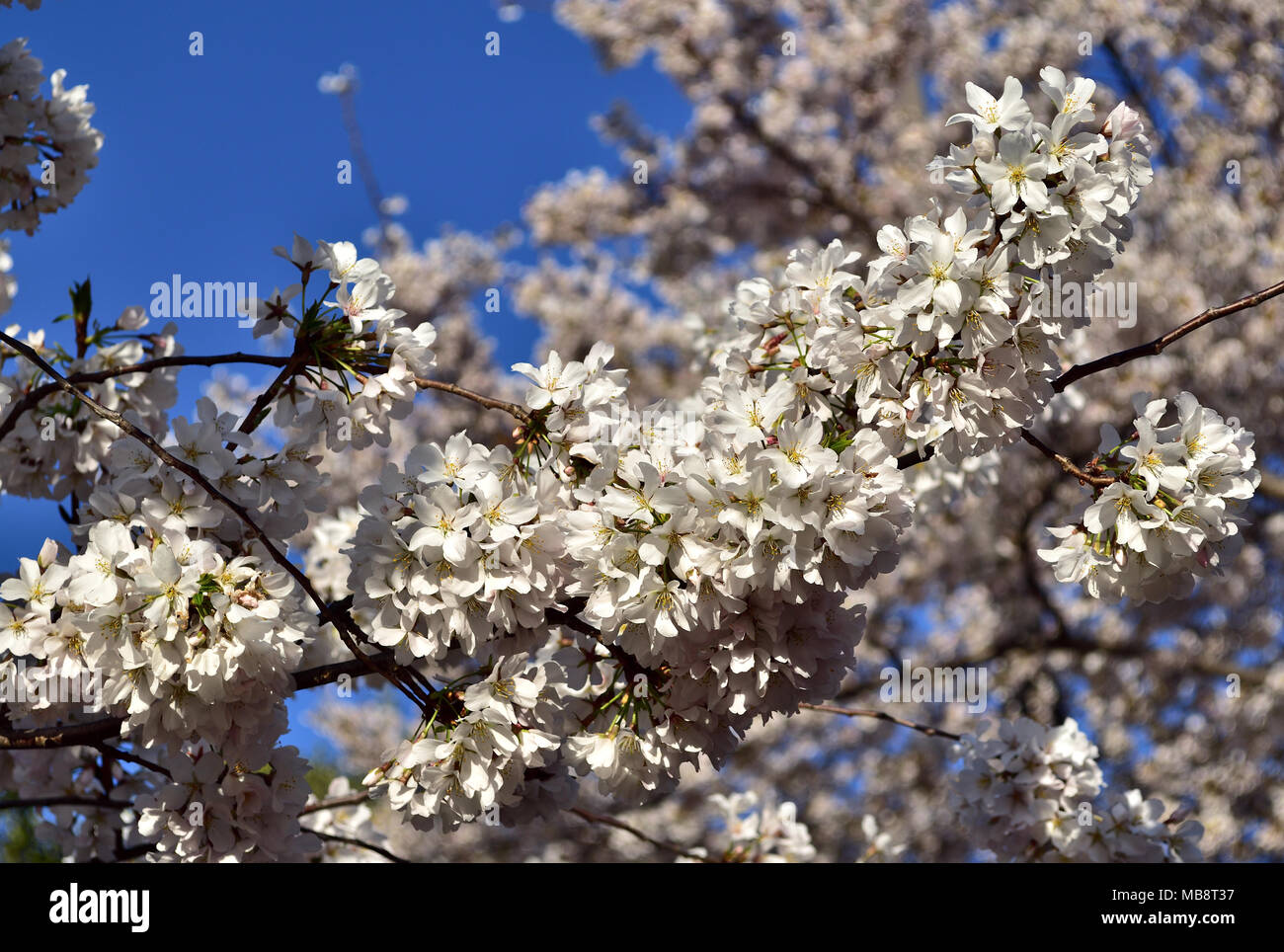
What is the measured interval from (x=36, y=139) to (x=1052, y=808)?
3301 mm

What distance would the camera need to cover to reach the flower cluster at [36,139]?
8.84ft

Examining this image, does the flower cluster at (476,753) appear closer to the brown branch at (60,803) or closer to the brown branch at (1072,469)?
the brown branch at (60,803)

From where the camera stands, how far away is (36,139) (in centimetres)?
280

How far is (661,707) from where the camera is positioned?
198 cm

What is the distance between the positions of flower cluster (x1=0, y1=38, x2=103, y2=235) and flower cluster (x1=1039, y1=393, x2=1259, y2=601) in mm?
2728

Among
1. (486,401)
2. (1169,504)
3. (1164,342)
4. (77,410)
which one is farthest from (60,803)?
(1164,342)

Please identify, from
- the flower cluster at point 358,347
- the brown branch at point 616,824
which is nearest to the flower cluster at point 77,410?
the flower cluster at point 358,347

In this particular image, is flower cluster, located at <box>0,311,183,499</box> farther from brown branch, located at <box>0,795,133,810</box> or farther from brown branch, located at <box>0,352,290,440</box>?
brown branch, located at <box>0,795,133,810</box>

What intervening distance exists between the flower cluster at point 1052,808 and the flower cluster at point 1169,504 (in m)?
1.04

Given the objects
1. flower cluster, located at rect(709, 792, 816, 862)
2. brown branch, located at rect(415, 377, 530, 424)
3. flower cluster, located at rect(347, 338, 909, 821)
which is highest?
brown branch, located at rect(415, 377, 530, 424)

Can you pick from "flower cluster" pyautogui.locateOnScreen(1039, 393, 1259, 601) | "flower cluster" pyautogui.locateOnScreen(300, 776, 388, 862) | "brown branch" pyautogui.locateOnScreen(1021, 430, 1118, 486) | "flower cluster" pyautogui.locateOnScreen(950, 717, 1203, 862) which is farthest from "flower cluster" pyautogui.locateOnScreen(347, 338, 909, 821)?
"flower cluster" pyautogui.locateOnScreen(300, 776, 388, 862)

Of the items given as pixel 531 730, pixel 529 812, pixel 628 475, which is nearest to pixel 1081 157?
pixel 628 475

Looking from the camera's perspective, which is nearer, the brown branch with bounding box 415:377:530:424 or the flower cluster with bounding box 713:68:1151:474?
the flower cluster with bounding box 713:68:1151:474

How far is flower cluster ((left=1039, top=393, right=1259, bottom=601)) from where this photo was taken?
69.9 inches
